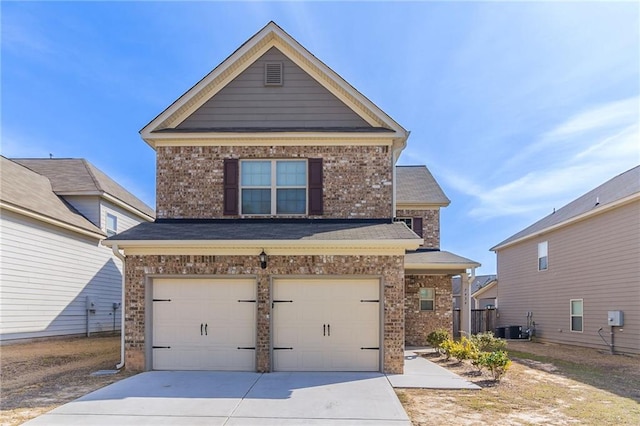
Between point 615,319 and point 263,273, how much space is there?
38.3 ft

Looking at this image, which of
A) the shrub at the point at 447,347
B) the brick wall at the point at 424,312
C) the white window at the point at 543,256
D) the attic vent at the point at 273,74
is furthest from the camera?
the white window at the point at 543,256

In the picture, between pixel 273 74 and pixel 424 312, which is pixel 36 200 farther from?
pixel 424 312

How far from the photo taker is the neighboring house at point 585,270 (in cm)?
1419

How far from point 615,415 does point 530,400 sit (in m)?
1.21

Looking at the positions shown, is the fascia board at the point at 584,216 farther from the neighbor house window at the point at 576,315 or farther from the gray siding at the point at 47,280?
the gray siding at the point at 47,280

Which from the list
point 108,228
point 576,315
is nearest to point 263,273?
point 108,228

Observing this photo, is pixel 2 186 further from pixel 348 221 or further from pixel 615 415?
pixel 615 415

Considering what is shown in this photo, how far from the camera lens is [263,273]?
9992mm

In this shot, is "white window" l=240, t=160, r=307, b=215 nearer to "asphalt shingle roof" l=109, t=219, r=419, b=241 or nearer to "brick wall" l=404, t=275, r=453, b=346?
"asphalt shingle roof" l=109, t=219, r=419, b=241

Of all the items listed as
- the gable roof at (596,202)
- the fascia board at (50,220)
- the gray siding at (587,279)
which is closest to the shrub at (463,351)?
the gray siding at (587,279)

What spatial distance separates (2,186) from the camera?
14.9m

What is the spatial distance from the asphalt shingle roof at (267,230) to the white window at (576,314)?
1039 centimetres

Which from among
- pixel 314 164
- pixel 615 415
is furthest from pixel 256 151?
pixel 615 415

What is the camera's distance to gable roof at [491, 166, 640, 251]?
14480mm
